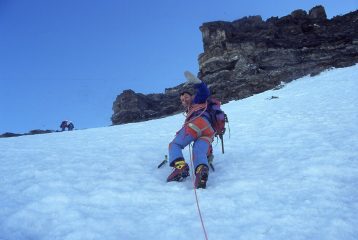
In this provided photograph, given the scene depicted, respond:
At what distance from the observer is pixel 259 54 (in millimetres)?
41531

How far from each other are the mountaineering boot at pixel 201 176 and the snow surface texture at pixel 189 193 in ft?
0.59

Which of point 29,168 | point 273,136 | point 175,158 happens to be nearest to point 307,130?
point 273,136

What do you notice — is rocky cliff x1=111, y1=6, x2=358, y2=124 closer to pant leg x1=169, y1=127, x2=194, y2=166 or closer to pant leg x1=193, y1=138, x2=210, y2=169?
pant leg x1=169, y1=127, x2=194, y2=166

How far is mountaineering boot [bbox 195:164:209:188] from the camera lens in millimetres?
6488

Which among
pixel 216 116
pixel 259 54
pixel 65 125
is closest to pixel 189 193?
pixel 216 116

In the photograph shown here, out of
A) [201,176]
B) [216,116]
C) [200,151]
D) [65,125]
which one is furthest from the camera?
[65,125]

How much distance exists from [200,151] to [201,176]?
2.26 feet

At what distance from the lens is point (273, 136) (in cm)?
1081

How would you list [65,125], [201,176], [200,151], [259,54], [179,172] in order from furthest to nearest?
[259,54] < [65,125] < [200,151] < [179,172] < [201,176]

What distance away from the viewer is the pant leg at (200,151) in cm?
684

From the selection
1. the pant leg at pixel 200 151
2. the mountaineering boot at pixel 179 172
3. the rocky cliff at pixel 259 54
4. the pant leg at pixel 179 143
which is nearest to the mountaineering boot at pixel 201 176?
the pant leg at pixel 200 151

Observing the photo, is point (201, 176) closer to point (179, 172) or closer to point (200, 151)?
point (179, 172)

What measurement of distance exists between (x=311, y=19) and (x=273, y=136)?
1750 inches

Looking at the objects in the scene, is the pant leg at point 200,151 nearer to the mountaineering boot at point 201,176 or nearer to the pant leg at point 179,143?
the mountaineering boot at point 201,176
